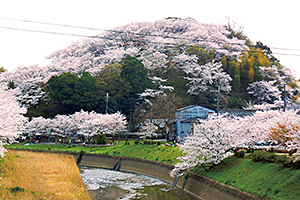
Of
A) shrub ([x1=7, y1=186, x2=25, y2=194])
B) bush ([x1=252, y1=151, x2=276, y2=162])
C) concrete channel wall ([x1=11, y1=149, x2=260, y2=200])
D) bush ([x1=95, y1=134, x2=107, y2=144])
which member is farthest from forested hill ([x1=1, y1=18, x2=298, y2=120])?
shrub ([x1=7, y1=186, x2=25, y2=194])

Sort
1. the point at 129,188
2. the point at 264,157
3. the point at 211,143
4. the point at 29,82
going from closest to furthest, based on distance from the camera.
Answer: the point at 264,157 < the point at 211,143 < the point at 129,188 < the point at 29,82

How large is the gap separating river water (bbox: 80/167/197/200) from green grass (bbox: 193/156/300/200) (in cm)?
326

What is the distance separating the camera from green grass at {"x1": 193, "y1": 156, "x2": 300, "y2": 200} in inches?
664

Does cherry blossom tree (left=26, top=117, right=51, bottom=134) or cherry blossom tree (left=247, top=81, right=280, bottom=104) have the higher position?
cherry blossom tree (left=247, top=81, right=280, bottom=104)

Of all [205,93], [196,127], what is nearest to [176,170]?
[196,127]

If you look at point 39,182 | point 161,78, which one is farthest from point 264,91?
point 39,182

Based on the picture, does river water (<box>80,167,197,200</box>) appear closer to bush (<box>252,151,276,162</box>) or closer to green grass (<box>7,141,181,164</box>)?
green grass (<box>7,141,181,164</box>)

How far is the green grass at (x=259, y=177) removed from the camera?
1687 centimetres

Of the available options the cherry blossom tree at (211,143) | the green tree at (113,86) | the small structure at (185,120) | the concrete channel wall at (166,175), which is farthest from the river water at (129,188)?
the green tree at (113,86)

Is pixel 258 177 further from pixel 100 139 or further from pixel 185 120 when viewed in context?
pixel 100 139

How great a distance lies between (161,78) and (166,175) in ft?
151

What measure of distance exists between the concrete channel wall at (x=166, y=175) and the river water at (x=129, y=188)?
0.71m

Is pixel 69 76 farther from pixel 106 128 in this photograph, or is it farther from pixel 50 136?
pixel 106 128

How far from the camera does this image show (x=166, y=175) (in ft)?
104
